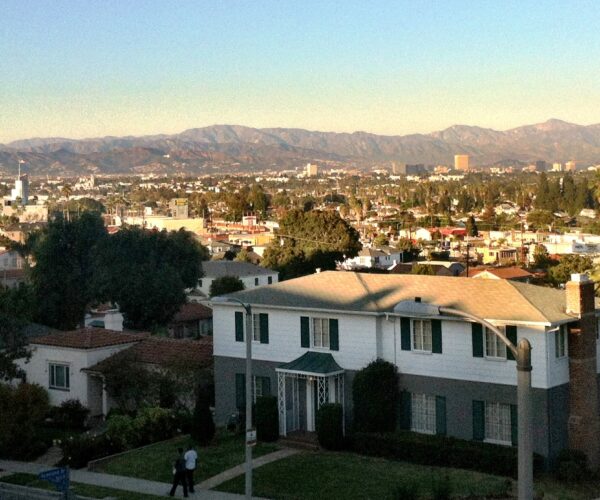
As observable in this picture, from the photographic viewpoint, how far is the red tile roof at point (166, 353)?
34.1 metres

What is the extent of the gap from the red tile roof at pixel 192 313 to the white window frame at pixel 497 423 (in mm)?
32221

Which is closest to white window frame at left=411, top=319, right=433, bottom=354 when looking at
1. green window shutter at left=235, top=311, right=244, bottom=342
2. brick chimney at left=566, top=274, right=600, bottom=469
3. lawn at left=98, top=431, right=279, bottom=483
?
brick chimney at left=566, top=274, right=600, bottom=469

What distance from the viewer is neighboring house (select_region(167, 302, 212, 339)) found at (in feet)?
193

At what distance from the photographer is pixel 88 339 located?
36.0 meters

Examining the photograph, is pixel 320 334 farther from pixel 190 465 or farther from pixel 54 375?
pixel 54 375

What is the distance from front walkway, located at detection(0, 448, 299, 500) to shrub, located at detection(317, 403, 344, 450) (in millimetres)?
911

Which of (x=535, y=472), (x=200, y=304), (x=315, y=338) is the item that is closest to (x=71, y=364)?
(x=315, y=338)

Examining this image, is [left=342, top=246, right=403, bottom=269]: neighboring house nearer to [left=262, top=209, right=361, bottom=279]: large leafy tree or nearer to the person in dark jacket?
[left=262, top=209, right=361, bottom=279]: large leafy tree

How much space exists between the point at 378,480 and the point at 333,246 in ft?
199

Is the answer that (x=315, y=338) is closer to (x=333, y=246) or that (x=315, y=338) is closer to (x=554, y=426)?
(x=554, y=426)

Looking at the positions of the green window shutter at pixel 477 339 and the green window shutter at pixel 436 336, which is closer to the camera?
the green window shutter at pixel 477 339

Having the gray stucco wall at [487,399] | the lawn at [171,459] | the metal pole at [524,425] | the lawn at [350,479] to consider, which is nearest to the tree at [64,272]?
the lawn at [171,459]

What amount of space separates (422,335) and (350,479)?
198 inches

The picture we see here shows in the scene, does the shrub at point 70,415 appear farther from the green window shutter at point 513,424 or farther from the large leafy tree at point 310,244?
the large leafy tree at point 310,244
